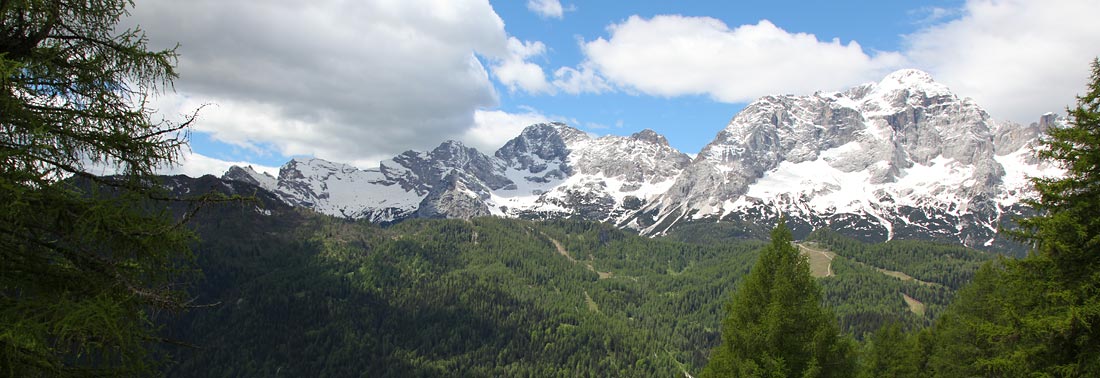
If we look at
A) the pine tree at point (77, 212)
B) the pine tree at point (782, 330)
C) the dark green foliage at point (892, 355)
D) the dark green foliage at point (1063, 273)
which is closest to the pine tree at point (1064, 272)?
the dark green foliage at point (1063, 273)

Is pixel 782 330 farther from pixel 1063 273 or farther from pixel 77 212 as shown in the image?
pixel 77 212

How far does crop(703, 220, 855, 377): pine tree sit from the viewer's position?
57.3 ft

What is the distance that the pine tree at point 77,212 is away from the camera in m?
6.72

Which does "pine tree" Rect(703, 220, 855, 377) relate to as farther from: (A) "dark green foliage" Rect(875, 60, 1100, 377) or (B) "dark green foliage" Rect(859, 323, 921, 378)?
(B) "dark green foliage" Rect(859, 323, 921, 378)

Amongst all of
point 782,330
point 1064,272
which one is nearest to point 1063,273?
point 1064,272

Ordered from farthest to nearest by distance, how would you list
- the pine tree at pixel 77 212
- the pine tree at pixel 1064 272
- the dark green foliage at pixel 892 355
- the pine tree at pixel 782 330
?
the dark green foliage at pixel 892 355
the pine tree at pixel 782 330
the pine tree at pixel 1064 272
the pine tree at pixel 77 212

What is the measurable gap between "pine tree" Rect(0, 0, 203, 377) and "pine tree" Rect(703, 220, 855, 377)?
15426mm

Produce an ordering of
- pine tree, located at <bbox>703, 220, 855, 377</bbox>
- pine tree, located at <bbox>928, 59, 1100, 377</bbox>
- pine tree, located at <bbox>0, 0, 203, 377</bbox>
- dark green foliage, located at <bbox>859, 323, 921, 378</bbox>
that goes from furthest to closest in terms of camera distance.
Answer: dark green foliage, located at <bbox>859, 323, 921, 378</bbox>, pine tree, located at <bbox>703, 220, 855, 377</bbox>, pine tree, located at <bbox>928, 59, 1100, 377</bbox>, pine tree, located at <bbox>0, 0, 203, 377</bbox>

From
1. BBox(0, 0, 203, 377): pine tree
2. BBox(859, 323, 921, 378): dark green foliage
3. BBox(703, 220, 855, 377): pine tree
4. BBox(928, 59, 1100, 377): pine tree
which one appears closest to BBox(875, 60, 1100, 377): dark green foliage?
BBox(928, 59, 1100, 377): pine tree

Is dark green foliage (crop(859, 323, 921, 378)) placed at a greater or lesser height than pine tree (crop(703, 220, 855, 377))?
lesser

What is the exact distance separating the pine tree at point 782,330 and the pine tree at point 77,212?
50.6 feet

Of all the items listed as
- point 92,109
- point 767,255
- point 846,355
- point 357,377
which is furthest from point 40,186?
point 357,377

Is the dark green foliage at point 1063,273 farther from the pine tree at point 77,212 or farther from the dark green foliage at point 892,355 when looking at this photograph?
the dark green foliage at point 892,355

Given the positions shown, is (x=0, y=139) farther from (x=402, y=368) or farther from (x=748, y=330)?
(x=402, y=368)
